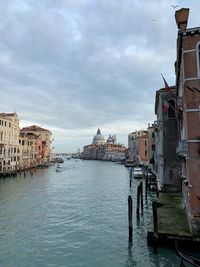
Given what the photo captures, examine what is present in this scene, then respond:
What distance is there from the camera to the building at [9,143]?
43.6 meters

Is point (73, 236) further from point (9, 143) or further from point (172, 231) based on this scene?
point (9, 143)

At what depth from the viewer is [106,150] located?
12850 centimetres

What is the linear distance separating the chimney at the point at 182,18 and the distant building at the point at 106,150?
10164 centimetres

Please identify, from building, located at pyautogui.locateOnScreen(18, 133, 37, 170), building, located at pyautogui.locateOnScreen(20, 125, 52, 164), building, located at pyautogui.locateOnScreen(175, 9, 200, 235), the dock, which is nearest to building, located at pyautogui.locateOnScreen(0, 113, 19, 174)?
building, located at pyautogui.locateOnScreen(18, 133, 37, 170)

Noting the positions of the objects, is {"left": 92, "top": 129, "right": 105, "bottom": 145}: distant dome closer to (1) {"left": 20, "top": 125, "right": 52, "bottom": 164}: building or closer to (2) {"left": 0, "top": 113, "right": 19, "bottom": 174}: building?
(1) {"left": 20, "top": 125, "right": 52, "bottom": 164}: building

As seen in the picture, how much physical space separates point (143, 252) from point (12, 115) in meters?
42.9

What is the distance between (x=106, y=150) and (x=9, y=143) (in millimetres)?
83866

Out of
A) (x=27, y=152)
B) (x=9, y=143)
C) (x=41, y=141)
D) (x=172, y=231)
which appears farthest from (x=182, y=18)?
(x=41, y=141)

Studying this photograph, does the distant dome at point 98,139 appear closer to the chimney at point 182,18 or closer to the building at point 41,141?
the building at point 41,141

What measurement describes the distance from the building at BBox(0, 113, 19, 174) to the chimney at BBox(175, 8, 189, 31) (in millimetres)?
35754

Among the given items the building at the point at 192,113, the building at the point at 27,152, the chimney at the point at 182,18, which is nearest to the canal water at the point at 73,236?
the building at the point at 192,113

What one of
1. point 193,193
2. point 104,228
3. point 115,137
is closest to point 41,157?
point 104,228

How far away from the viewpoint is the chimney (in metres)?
11.5

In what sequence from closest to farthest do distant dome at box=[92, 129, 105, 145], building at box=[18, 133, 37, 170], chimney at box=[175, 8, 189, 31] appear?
1. chimney at box=[175, 8, 189, 31]
2. building at box=[18, 133, 37, 170]
3. distant dome at box=[92, 129, 105, 145]
